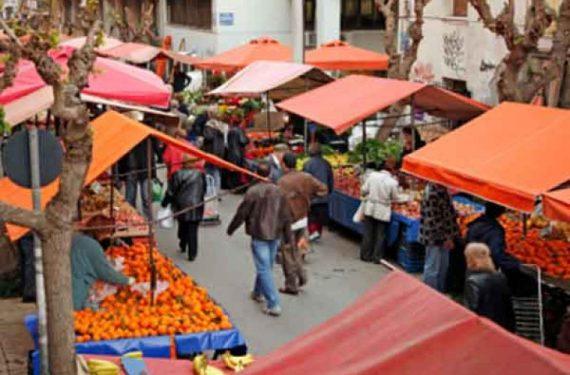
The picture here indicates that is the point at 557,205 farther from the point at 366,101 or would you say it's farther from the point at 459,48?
the point at 459,48

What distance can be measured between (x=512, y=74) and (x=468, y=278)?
22.2ft

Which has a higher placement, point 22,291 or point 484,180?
point 484,180

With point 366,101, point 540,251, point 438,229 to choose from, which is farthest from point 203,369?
point 366,101

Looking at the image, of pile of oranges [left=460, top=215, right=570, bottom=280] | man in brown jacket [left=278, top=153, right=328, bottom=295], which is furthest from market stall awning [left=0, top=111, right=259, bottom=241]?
pile of oranges [left=460, top=215, right=570, bottom=280]

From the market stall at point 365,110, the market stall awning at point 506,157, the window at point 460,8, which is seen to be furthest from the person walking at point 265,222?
the window at point 460,8

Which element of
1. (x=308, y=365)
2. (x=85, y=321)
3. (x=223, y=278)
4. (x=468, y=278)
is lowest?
(x=223, y=278)

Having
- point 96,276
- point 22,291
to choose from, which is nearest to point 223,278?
point 22,291

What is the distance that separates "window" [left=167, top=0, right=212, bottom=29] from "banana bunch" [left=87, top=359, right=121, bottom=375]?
32.8 meters

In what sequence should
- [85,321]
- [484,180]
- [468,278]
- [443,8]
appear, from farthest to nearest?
[443,8]
[484,180]
[85,321]
[468,278]

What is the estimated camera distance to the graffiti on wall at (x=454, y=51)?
79.7ft

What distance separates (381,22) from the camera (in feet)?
119

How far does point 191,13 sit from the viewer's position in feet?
144

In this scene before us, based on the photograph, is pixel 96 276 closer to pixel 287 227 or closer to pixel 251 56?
pixel 287 227

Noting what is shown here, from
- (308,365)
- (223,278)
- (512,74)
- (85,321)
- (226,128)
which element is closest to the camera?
(308,365)
